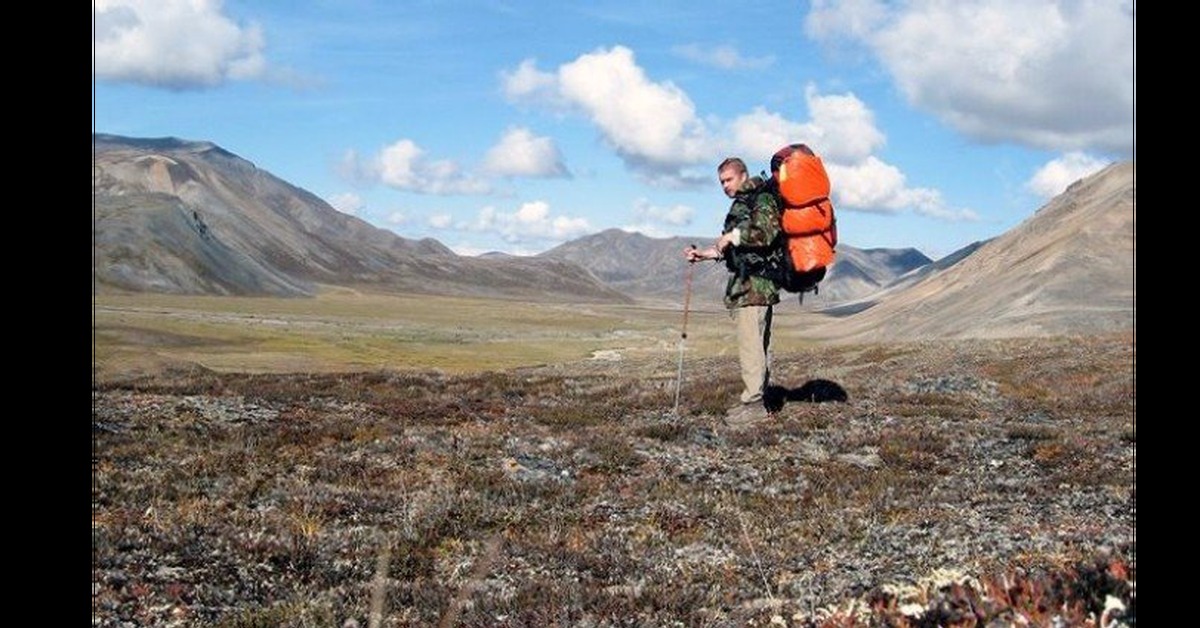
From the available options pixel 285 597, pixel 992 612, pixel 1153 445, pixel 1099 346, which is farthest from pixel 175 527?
pixel 1099 346

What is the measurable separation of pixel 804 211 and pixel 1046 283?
108597 mm

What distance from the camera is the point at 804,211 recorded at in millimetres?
16078

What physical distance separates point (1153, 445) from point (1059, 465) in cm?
1137

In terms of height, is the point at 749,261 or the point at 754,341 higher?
the point at 749,261

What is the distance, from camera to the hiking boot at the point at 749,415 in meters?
18.7

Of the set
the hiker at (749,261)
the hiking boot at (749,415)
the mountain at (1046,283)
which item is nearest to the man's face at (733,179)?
the hiker at (749,261)

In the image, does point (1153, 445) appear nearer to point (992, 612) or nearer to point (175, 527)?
point (992, 612)

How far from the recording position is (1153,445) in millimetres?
4039

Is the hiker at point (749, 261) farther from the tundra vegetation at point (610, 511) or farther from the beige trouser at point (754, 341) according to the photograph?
the tundra vegetation at point (610, 511)

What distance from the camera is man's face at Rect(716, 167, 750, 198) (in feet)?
55.4

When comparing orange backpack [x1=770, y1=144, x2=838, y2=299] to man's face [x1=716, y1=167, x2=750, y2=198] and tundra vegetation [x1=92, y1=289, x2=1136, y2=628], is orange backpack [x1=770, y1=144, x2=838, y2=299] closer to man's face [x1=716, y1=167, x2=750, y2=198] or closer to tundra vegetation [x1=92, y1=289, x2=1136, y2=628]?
man's face [x1=716, y1=167, x2=750, y2=198]

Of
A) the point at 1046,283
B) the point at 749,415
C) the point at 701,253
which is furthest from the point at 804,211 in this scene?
the point at 1046,283

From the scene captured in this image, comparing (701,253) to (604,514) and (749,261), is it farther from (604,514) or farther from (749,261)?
(604,514)

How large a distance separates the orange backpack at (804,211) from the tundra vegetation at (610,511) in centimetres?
321
